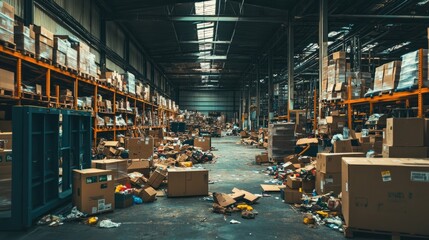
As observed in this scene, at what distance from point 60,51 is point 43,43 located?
70cm

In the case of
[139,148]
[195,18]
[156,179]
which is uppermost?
[195,18]

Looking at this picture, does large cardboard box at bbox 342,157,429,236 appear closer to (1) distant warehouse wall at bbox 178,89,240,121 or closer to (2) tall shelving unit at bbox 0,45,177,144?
(2) tall shelving unit at bbox 0,45,177,144

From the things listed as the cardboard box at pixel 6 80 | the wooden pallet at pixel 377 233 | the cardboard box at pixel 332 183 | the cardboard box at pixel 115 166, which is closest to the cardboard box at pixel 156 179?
the cardboard box at pixel 115 166

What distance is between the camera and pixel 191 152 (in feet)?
36.0

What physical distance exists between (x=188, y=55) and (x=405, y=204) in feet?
68.1

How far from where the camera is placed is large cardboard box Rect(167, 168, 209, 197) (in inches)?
227

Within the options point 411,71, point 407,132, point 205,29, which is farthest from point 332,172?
point 205,29

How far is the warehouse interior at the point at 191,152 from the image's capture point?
380 cm

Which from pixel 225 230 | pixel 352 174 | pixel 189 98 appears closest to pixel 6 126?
pixel 225 230

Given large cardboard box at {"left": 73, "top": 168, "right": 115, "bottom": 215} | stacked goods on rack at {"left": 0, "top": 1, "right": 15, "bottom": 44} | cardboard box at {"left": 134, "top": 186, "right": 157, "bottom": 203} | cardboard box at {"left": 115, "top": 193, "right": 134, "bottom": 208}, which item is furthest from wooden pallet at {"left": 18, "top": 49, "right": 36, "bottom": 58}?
cardboard box at {"left": 134, "top": 186, "right": 157, "bottom": 203}

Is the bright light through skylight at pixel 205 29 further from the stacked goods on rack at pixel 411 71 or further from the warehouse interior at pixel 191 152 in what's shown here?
the stacked goods on rack at pixel 411 71

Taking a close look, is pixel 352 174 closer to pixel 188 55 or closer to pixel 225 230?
pixel 225 230

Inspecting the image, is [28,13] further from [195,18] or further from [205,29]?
[205,29]

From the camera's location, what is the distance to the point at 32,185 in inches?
161
